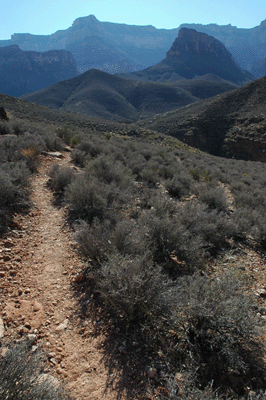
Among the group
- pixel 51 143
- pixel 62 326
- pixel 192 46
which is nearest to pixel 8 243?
pixel 62 326

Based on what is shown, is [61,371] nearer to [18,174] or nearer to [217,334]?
[217,334]

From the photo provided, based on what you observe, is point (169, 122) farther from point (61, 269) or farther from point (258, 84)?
point (61, 269)

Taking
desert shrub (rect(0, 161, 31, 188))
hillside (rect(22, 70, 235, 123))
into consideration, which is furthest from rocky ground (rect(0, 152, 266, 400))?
hillside (rect(22, 70, 235, 123))

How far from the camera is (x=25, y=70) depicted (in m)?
154

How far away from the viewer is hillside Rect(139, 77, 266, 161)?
3478cm

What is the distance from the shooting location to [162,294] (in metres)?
2.31

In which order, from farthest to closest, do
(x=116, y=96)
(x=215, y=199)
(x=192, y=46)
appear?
(x=192, y=46) < (x=116, y=96) < (x=215, y=199)

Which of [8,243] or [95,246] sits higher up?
A: [95,246]

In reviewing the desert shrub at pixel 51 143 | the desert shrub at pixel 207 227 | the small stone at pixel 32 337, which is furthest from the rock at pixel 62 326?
the desert shrub at pixel 51 143

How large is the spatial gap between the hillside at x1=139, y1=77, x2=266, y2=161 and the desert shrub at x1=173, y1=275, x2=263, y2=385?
119 ft

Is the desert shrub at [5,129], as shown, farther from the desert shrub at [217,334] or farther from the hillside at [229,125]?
the hillside at [229,125]

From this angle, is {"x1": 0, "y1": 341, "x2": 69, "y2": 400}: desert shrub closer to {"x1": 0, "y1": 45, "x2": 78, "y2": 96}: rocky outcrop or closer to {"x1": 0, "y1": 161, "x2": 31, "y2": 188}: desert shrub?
{"x1": 0, "y1": 161, "x2": 31, "y2": 188}: desert shrub

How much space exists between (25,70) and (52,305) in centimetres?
19498

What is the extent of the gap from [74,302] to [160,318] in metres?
1.08
